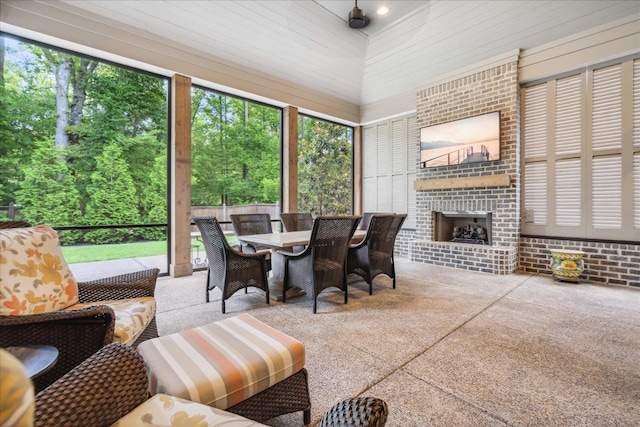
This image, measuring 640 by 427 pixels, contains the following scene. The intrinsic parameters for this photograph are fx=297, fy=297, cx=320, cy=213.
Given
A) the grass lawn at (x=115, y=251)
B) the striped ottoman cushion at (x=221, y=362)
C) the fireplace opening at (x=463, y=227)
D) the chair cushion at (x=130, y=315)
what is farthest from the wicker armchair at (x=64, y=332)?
the fireplace opening at (x=463, y=227)

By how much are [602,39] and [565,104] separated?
2.83 feet

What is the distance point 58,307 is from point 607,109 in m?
6.40

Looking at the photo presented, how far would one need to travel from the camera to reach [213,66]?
4832 mm

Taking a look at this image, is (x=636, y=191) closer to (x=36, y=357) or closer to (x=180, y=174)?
(x=36, y=357)

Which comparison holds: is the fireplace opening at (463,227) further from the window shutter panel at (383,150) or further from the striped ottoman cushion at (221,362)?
the striped ottoman cushion at (221,362)

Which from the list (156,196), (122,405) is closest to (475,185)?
(122,405)

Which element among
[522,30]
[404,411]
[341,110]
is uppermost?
[522,30]

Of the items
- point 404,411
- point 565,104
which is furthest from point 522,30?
point 404,411

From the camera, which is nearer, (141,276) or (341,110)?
(141,276)

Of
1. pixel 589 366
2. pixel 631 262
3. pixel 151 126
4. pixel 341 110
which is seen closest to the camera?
pixel 589 366

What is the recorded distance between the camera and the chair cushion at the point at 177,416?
2.94 ft

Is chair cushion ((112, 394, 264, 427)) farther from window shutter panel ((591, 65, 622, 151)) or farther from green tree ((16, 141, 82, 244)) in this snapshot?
window shutter panel ((591, 65, 622, 151))

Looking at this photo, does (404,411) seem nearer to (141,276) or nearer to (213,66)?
(141,276)

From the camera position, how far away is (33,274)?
1.66 m
